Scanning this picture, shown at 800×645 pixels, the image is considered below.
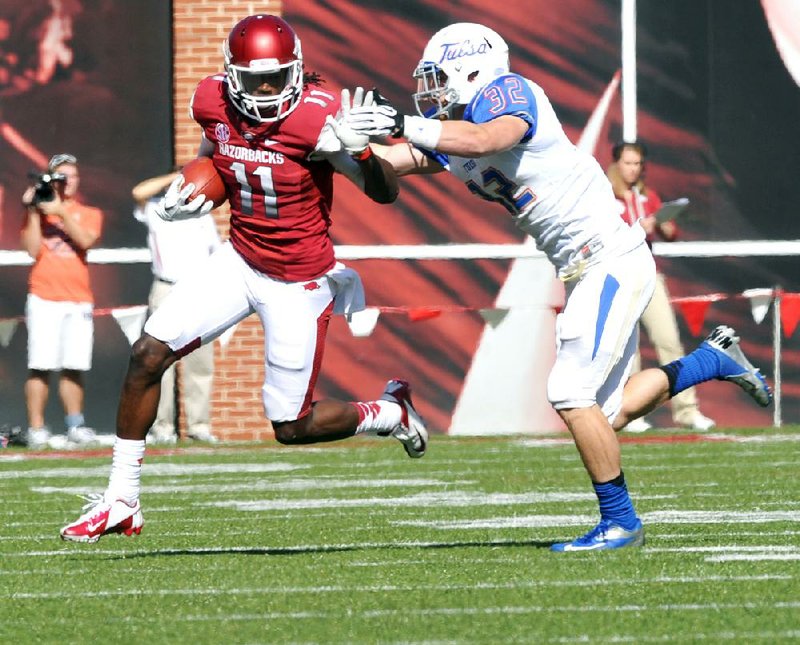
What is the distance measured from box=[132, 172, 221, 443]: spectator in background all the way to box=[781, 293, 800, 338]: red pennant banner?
4.07 meters

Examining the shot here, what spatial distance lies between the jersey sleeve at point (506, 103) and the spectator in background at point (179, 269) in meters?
6.05

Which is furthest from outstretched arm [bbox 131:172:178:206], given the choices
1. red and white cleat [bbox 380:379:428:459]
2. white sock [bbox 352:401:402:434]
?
white sock [bbox 352:401:402:434]

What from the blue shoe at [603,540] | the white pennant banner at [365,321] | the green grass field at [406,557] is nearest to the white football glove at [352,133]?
the green grass field at [406,557]

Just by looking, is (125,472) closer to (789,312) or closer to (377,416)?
(377,416)

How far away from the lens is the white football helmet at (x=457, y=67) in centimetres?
654

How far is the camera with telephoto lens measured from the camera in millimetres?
12398

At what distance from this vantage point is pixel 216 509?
8461 millimetres

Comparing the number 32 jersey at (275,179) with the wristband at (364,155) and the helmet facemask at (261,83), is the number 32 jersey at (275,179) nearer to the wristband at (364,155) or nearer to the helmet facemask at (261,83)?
the helmet facemask at (261,83)

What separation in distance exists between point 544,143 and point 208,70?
25.3ft

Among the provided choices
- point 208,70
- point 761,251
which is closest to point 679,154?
point 761,251

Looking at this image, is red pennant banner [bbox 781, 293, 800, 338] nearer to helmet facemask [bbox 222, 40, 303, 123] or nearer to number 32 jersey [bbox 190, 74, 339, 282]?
number 32 jersey [bbox 190, 74, 339, 282]

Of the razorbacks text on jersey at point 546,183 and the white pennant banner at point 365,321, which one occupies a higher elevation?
the razorbacks text on jersey at point 546,183

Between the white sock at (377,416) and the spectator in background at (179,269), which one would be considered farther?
the spectator in background at (179,269)

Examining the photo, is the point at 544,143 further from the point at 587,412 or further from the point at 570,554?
the point at 570,554
